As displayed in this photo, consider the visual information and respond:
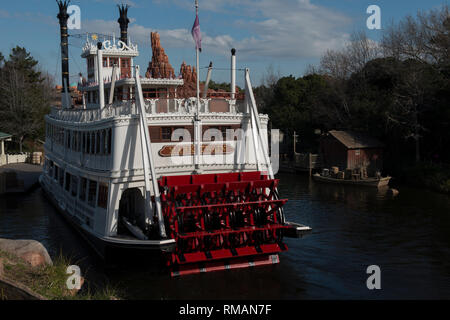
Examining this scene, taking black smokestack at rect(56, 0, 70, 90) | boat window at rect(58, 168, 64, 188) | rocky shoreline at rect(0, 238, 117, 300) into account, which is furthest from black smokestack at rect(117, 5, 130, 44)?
rocky shoreline at rect(0, 238, 117, 300)

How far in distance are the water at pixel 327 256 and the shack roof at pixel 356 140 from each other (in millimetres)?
9287

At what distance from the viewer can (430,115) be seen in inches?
1341

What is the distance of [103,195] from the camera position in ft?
50.6

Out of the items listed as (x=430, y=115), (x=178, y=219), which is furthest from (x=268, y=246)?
(x=430, y=115)

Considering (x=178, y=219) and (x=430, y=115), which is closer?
(x=178, y=219)

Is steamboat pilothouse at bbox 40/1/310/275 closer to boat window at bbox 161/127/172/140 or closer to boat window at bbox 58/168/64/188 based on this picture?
boat window at bbox 161/127/172/140

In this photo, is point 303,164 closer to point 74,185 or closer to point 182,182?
point 74,185

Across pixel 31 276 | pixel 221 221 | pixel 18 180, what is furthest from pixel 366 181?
pixel 31 276

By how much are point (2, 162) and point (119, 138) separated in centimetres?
3035

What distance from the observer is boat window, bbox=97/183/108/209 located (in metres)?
15.2

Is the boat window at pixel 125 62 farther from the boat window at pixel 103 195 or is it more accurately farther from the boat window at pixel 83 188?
the boat window at pixel 103 195

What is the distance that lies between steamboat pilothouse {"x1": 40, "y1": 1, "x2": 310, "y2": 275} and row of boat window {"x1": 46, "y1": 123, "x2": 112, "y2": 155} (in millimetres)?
52

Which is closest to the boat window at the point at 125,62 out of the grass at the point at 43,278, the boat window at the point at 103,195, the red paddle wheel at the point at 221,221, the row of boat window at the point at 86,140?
the row of boat window at the point at 86,140
